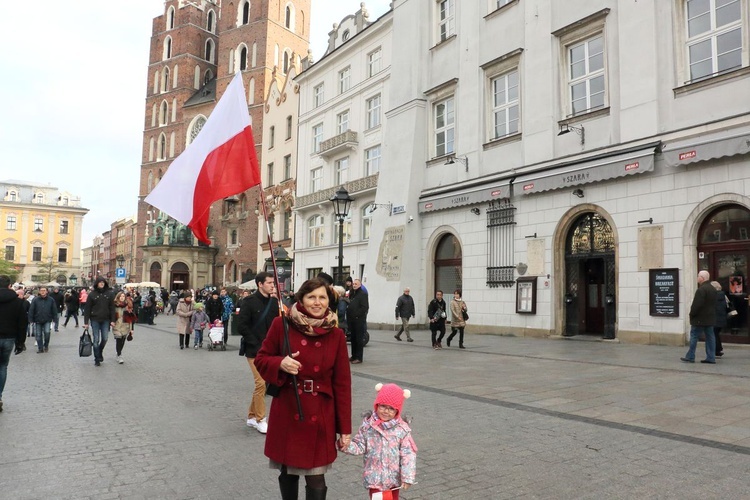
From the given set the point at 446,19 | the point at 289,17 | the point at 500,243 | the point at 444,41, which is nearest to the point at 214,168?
the point at 500,243

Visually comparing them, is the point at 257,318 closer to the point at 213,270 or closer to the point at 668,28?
the point at 668,28

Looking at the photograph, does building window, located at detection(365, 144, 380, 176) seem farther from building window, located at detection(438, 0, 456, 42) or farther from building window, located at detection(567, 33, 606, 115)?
building window, located at detection(567, 33, 606, 115)

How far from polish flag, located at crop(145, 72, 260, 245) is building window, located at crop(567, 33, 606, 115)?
13.5 m

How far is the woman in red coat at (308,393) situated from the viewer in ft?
9.99

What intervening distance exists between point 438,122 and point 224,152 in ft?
59.6

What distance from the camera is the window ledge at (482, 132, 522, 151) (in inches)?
720

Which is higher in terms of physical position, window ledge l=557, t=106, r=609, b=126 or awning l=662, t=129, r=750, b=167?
window ledge l=557, t=106, r=609, b=126

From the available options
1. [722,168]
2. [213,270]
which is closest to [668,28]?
[722,168]

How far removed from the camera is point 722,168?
13.0m

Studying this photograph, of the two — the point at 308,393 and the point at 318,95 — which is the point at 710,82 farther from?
the point at 318,95

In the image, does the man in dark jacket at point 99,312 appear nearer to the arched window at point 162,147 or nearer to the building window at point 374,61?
the building window at point 374,61

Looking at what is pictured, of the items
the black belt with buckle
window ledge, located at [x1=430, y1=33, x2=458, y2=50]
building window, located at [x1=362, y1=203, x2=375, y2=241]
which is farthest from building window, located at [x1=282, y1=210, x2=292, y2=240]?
the black belt with buckle

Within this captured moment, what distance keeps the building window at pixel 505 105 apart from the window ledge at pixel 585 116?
6.90ft

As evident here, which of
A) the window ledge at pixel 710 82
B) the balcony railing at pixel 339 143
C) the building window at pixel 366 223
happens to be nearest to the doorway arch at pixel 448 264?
the window ledge at pixel 710 82
